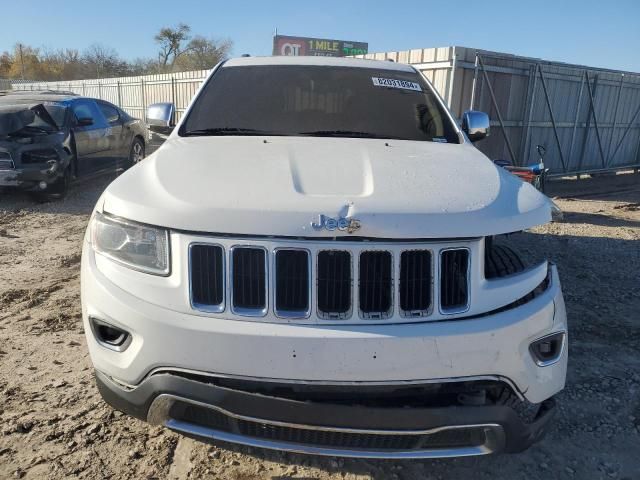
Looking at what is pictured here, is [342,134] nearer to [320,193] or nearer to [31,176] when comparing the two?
[320,193]

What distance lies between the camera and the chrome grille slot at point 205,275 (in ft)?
6.17

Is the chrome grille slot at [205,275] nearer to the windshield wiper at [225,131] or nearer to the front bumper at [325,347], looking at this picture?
the front bumper at [325,347]

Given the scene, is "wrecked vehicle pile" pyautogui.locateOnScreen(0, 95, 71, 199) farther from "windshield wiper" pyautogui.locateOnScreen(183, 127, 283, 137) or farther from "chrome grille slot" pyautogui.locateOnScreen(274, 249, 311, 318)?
"chrome grille slot" pyautogui.locateOnScreen(274, 249, 311, 318)

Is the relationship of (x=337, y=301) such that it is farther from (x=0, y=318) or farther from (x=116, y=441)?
(x=0, y=318)

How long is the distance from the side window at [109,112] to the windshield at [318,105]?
652cm

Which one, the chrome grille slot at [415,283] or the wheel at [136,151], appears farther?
the wheel at [136,151]

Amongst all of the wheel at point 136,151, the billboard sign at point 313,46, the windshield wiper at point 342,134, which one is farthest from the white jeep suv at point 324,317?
the billboard sign at point 313,46

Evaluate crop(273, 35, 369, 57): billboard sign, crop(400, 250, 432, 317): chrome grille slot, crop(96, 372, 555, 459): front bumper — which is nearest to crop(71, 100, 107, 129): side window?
crop(96, 372, 555, 459): front bumper

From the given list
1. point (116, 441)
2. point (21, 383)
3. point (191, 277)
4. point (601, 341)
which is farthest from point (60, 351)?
point (601, 341)

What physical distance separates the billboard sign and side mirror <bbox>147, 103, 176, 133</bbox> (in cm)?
2044

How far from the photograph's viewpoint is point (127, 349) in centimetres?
194

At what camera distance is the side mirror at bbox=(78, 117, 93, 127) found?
796 centimetres

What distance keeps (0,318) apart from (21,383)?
1108mm

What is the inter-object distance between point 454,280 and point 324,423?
2.33 feet
